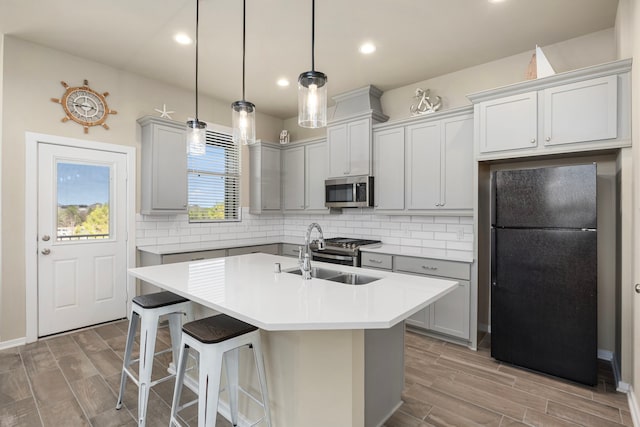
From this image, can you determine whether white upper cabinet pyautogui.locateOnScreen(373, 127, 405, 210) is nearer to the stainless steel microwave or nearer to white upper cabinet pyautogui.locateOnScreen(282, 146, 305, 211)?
the stainless steel microwave

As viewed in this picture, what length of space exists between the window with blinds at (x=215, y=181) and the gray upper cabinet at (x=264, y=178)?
0.75ft

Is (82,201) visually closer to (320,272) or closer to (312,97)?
(320,272)

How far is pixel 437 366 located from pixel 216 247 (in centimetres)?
285

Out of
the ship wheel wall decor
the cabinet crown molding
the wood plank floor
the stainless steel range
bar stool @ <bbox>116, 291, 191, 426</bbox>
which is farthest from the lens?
the stainless steel range

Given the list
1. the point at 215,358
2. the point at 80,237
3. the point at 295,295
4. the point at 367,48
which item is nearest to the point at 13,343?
the point at 80,237

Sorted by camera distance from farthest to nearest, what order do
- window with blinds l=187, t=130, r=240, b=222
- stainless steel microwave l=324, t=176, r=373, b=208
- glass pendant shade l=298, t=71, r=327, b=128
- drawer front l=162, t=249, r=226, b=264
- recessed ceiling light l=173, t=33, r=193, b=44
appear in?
window with blinds l=187, t=130, r=240, b=222
stainless steel microwave l=324, t=176, r=373, b=208
drawer front l=162, t=249, r=226, b=264
recessed ceiling light l=173, t=33, r=193, b=44
glass pendant shade l=298, t=71, r=327, b=128

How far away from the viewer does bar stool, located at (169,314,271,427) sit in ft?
5.14

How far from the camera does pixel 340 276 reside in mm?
2379

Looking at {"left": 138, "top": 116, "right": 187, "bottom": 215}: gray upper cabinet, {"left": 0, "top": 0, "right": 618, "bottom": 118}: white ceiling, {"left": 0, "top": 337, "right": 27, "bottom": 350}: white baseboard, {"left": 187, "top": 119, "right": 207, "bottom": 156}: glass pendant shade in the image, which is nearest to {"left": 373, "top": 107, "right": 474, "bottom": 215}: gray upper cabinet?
{"left": 0, "top": 0, "right": 618, "bottom": 118}: white ceiling

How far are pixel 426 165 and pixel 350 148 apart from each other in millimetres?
1055

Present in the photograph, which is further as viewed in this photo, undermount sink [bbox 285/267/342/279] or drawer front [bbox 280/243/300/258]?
drawer front [bbox 280/243/300/258]

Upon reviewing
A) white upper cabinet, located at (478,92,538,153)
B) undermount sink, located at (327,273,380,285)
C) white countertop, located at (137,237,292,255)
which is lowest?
undermount sink, located at (327,273,380,285)

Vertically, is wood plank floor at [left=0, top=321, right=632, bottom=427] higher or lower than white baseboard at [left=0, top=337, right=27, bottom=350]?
lower

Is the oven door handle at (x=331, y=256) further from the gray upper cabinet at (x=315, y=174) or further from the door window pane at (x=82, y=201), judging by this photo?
the door window pane at (x=82, y=201)
